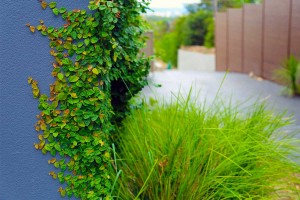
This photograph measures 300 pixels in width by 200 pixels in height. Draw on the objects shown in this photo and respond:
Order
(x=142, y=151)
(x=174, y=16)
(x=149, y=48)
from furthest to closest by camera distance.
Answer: (x=174, y=16) < (x=149, y=48) < (x=142, y=151)

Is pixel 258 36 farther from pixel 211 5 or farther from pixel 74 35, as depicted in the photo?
pixel 74 35

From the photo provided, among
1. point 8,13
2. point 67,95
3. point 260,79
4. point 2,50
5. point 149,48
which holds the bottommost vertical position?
point 260,79

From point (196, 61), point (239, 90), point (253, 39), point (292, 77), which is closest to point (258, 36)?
Answer: point (253, 39)

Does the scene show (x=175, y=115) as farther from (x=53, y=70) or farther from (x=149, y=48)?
(x=149, y=48)

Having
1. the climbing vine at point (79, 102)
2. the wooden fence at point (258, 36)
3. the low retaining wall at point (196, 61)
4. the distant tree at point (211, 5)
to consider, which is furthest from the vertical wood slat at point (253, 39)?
the climbing vine at point (79, 102)

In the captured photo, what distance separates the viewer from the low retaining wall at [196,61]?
93.0 feet

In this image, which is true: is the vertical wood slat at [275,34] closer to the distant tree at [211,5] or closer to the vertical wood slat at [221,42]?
the vertical wood slat at [221,42]

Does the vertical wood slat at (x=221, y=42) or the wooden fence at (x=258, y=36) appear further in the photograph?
the vertical wood slat at (x=221, y=42)

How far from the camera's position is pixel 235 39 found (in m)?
21.5

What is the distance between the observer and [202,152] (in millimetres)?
3539

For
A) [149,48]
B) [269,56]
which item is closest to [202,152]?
[149,48]

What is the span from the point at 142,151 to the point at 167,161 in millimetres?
192

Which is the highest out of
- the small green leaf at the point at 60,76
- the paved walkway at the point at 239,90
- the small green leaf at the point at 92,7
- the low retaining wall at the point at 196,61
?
the small green leaf at the point at 92,7

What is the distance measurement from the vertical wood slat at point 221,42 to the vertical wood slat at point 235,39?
67cm
